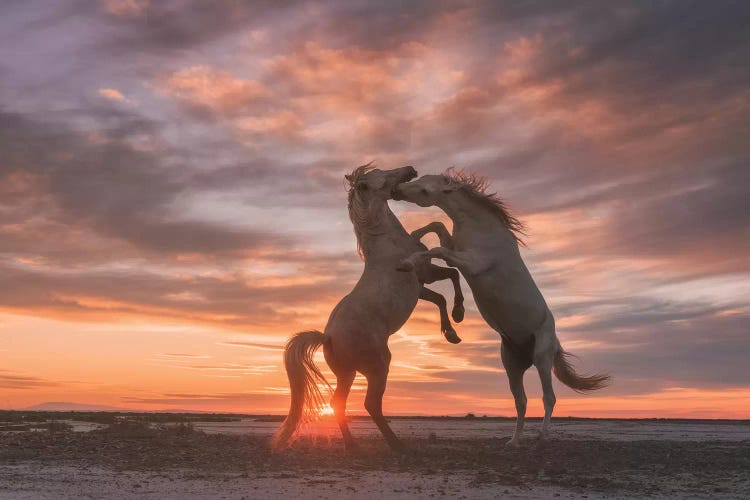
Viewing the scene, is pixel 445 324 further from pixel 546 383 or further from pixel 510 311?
pixel 546 383

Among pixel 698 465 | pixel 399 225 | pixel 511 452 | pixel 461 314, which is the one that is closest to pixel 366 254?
pixel 399 225

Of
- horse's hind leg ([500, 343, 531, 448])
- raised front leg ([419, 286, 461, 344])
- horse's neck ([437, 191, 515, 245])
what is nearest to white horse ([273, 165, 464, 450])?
raised front leg ([419, 286, 461, 344])

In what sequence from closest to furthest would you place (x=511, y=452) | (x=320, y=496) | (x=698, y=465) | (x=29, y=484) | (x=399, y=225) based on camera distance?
(x=320, y=496) → (x=29, y=484) → (x=698, y=465) → (x=511, y=452) → (x=399, y=225)

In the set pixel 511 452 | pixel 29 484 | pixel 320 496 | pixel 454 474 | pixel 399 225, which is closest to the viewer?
pixel 320 496

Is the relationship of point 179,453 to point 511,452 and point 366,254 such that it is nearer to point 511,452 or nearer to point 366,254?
point 366,254

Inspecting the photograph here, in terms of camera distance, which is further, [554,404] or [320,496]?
[554,404]

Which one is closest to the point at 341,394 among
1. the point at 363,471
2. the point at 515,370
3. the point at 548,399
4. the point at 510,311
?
the point at 363,471

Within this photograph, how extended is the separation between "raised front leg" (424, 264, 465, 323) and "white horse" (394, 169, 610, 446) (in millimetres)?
344

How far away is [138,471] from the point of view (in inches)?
312

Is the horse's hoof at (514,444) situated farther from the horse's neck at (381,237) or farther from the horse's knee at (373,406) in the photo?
the horse's neck at (381,237)

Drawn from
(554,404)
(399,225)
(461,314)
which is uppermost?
(399,225)

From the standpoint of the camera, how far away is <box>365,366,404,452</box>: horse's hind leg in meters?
9.16

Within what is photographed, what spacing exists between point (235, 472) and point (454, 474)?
7.38ft

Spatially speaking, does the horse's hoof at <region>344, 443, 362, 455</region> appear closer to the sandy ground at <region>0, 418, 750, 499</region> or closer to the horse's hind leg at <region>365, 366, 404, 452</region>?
the sandy ground at <region>0, 418, 750, 499</region>
